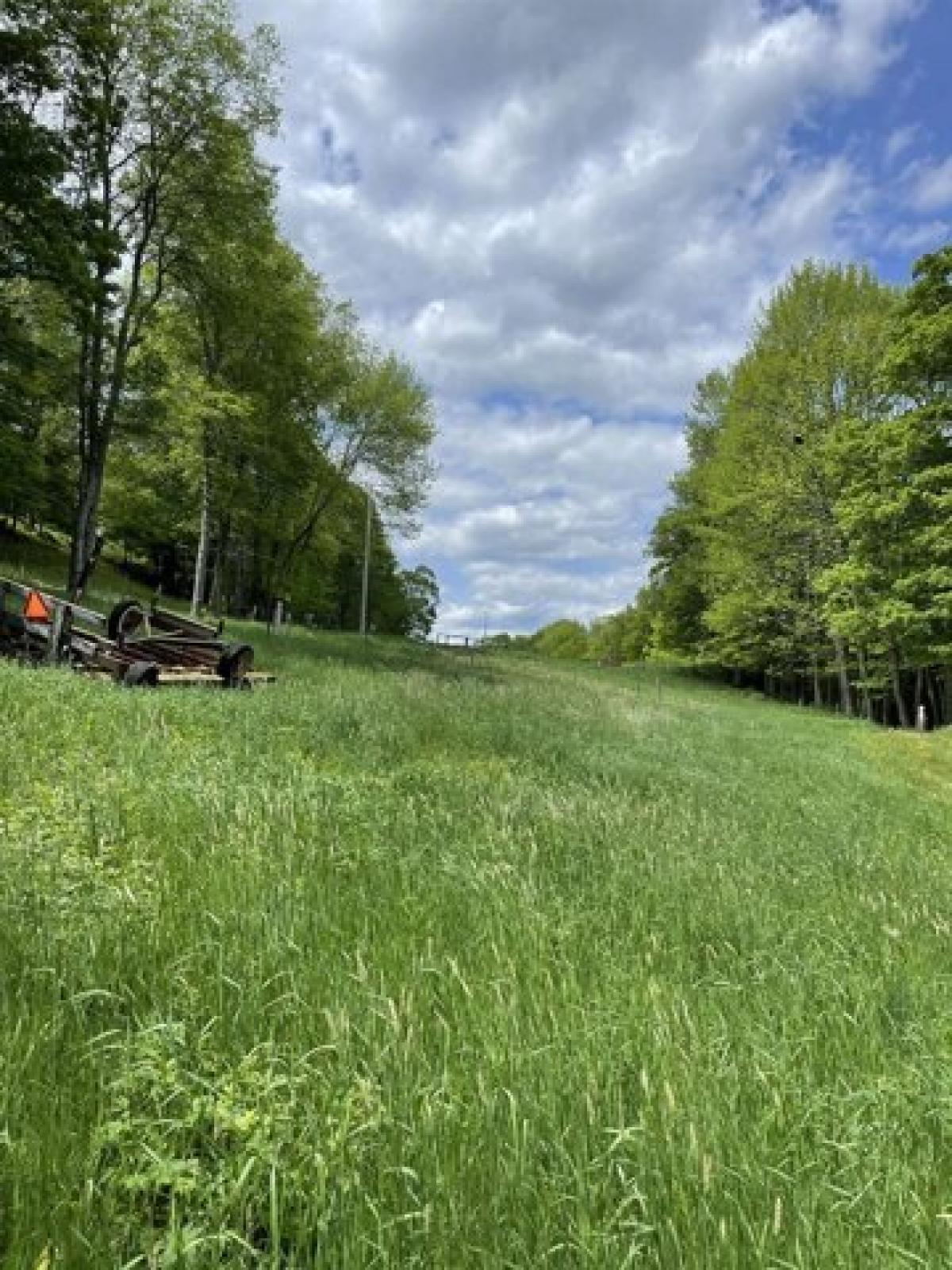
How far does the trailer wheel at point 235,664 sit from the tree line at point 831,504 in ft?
66.8

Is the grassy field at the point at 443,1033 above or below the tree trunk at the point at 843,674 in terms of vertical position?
below

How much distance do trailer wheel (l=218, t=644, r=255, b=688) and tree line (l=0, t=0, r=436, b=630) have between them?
8657 millimetres

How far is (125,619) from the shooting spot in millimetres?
15406

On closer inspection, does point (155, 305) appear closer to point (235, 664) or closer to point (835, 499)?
point (235, 664)

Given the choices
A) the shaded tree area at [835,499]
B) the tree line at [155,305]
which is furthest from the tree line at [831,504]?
the tree line at [155,305]

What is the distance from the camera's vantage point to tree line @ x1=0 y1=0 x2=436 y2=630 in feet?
61.2

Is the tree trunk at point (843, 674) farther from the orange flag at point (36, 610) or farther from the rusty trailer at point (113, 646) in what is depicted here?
the orange flag at point (36, 610)

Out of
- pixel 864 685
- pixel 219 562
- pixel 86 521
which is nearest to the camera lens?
pixel 86 521

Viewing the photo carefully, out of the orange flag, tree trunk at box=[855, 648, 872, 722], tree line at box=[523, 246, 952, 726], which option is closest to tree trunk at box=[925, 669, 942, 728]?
tree line at box=[523, 246, 952, 726]

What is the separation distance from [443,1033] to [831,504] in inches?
1455

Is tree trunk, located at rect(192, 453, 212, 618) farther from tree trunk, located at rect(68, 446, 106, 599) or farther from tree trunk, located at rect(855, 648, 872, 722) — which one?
tree trunk, located at rect(855, 648, 872, 722)

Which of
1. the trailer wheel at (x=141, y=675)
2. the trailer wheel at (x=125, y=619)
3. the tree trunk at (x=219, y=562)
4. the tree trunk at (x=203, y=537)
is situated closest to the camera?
the trailer wheel at (x=141, y=675)

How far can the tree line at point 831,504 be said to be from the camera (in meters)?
26.9

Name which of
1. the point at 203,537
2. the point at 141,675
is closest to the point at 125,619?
the point at 141,675
